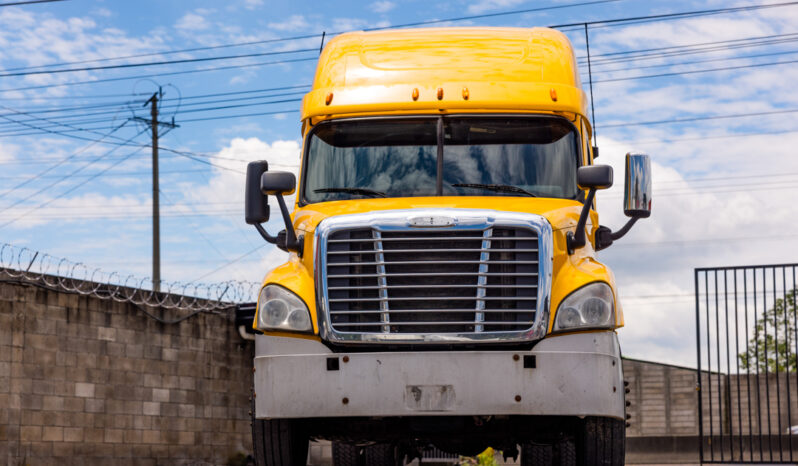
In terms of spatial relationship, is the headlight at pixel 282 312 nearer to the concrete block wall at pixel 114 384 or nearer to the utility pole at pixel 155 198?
the concrete block wall at pixel 114 384

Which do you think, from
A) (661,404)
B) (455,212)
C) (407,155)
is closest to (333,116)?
(407,155)

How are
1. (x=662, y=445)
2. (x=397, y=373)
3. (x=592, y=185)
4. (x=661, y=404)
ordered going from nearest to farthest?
1. (x=397, y=373)
2. (x=592, y=185)
3. (x=662, y=445)
4. (x=661, y=404)

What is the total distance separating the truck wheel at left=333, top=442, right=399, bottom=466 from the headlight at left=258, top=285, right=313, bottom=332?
3.05 m

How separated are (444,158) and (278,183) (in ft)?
4.43

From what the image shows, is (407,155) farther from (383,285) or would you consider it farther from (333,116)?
(383,285)

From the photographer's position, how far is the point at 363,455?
10750 millimetres

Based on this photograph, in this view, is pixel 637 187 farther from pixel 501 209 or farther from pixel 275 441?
pixel 275 441

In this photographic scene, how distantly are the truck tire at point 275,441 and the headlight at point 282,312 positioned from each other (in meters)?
0.76

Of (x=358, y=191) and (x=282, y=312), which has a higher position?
(x=358, y=191)

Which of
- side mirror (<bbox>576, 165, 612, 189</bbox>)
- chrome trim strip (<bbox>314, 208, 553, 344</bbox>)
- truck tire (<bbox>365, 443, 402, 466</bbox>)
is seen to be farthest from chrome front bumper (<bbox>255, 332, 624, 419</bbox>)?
truck tire (<bbox>365, 443, 402, 466</bbox>)

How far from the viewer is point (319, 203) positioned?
8.64 meters

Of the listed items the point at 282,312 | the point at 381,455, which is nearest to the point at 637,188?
the point at 282,312

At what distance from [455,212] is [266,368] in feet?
5.69

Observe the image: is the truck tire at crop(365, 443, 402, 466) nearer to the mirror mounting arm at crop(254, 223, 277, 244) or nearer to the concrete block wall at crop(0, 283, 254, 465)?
the mirror mounting arm at crop(254, 223, 277, 244)
